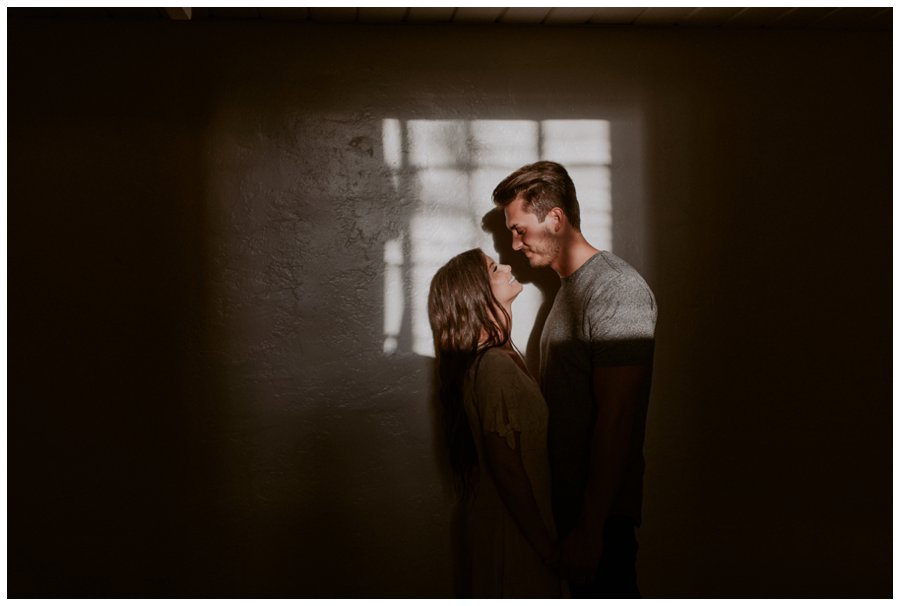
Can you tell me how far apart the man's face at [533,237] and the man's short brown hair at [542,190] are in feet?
0.09

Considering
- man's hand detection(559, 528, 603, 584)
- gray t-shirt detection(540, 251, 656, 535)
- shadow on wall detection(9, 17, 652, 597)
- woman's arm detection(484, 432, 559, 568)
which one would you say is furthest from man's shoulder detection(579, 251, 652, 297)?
man's hand detection(559, 528, 603, 584)

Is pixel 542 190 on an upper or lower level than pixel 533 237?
upper

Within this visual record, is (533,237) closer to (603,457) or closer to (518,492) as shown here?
(603,457)

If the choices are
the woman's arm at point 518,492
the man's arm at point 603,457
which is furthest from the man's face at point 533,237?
the woman's arm at point 518,492

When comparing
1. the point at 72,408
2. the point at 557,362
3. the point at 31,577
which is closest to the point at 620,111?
the point at 557,362

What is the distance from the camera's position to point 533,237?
155 inches

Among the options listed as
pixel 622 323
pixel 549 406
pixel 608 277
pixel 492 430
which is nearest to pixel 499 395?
pixel 492 430

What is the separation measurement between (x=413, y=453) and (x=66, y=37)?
2718mm

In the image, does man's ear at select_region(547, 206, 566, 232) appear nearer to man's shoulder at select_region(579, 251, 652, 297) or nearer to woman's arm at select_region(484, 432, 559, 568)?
man's shoulder at select_region(579, 251, 652, 297)

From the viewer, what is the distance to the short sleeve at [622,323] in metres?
3.60

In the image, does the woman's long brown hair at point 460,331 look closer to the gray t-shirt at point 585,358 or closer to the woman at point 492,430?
the woman at point 492,430

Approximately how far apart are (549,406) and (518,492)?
0.45m

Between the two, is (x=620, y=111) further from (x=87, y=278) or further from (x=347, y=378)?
(x=87, y=278)

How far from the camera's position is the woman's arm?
369 centimetres
